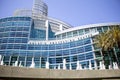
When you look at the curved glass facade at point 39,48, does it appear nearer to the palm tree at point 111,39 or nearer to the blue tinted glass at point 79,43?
the blue tinted glass at point 79,43

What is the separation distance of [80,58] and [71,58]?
2391 mm

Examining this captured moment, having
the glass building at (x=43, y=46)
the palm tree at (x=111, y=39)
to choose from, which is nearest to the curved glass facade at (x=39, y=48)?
the glass building at (x=43, y=46)

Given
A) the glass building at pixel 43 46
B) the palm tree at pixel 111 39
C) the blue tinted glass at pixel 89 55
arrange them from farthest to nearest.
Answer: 1. the glass building at pixel 43 46
2. the blue tinted glass at pixel 89 55
3. the palm tree at pixel 111 39

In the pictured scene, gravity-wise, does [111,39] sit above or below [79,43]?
below

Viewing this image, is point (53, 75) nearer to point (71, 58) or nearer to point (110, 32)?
point (110, 32)

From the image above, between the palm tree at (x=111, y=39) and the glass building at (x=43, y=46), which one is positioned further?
the glass building at (x=43, y=46)

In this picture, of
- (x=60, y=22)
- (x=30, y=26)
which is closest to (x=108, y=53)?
(x=30, y=26)

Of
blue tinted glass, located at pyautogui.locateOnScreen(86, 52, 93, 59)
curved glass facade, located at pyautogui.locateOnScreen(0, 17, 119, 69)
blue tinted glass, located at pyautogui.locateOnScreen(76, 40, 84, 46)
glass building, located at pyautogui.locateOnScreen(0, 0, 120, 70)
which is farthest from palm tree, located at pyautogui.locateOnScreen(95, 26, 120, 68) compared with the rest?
blue tinted glass, located at pyautogui.locateOnScreen(76, 40, 84, 46)

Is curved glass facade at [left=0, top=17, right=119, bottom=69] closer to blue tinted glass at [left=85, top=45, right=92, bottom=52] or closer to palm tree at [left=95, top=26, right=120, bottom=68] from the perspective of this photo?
blue tinted glass at [left=85, top=45, right=92, bottom=52]

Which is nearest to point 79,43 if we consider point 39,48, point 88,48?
point 88,48

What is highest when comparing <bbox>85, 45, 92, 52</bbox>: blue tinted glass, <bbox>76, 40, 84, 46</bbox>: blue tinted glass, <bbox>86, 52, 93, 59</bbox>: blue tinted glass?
<bbox>76, 40, 84, 46</bbox>: blue tinted glass

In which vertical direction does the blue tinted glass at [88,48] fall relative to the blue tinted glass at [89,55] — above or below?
above

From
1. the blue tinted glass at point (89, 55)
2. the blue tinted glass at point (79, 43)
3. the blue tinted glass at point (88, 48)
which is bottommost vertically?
the blue tinted glass at point (89, 55)

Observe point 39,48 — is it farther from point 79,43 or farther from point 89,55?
point 89,55
